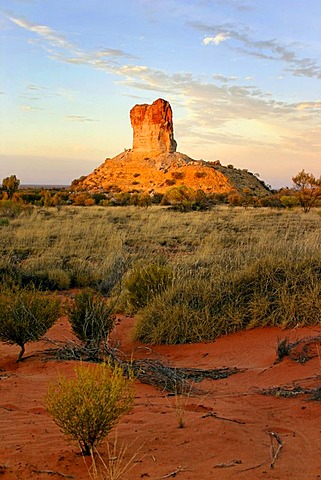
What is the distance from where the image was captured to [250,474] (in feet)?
12.2

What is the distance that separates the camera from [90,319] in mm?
8203

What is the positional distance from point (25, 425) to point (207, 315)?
4.34 meters

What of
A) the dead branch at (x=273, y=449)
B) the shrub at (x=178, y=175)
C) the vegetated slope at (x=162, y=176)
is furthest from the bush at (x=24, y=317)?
the shrub at (x=178, y=175)

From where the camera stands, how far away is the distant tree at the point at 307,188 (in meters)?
41.1

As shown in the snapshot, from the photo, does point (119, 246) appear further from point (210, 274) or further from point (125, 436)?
point (125, 436)

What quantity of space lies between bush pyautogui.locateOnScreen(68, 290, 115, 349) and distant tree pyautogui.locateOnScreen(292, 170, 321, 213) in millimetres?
34655

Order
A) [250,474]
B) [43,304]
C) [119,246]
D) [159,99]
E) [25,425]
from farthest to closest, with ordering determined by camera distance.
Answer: [159,99]
[119,246]
[43,304]
[25,425]
[250,474]

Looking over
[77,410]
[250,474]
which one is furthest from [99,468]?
[250,474]

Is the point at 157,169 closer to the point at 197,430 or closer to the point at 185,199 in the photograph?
the point at 185,199

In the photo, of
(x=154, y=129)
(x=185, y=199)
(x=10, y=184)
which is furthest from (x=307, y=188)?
(x=154, y=129)

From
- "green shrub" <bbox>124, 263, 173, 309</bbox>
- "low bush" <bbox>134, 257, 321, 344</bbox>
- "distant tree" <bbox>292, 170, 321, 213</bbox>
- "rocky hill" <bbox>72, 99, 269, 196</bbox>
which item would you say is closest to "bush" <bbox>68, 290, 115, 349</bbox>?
"low bush" <bbox>134, 257, 321, 344</bbox>

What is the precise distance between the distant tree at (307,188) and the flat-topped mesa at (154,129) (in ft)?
161

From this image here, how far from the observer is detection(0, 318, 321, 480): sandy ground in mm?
3816

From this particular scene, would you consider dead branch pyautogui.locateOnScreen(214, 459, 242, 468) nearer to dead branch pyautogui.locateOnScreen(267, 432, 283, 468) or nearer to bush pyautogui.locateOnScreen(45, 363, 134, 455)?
dead branch pyautogui.locateOnScreen(267, 432, 283, 468)
